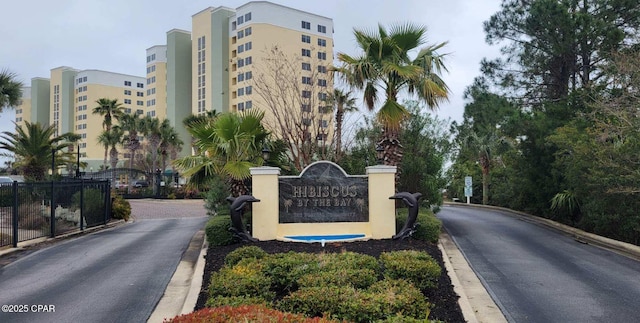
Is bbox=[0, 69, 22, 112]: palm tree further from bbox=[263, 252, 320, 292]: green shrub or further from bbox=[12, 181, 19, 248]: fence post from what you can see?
bbox=[263, 252, 320, 292]: green shrub

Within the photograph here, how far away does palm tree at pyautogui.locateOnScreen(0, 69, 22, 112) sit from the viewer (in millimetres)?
21906

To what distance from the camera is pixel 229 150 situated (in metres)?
12.7

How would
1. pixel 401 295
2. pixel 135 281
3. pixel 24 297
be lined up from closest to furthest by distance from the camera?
pixel 401 295 → pixel 24 297 → pixel 135 281

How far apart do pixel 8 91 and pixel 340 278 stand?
21537 millimetres

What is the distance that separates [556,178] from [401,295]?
13.9 meters

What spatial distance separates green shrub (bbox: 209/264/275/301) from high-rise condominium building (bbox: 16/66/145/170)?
9804 centimetres

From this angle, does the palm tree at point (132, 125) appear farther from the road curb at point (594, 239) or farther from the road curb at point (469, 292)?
the road curb at point (469, 292)

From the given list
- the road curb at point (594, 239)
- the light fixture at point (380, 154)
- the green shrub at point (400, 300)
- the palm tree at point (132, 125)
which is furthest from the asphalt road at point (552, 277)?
the palm tree at point (132, 125)

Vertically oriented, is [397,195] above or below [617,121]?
below

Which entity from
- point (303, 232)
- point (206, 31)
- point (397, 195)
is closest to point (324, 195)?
point (303, 232)

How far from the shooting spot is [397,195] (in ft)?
38.7

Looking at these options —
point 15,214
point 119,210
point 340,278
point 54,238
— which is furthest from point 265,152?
point 119,210

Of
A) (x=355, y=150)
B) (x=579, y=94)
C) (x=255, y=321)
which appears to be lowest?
(x=255, y=321)

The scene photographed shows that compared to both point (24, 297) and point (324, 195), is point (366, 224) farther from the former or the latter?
point (24, 297)
